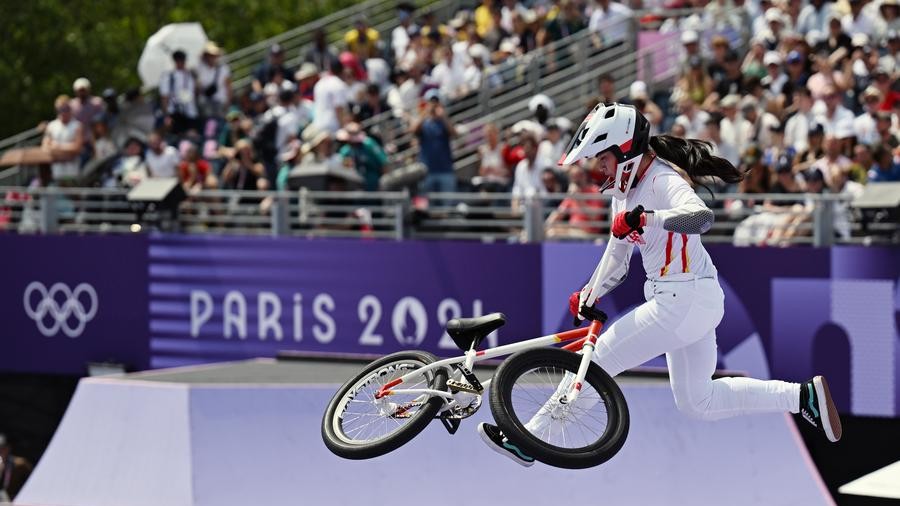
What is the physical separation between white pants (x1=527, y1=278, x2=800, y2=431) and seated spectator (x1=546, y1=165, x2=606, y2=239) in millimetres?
7074

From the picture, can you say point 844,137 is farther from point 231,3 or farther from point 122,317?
point 231,3

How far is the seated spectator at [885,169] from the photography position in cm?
1561

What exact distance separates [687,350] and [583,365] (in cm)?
68

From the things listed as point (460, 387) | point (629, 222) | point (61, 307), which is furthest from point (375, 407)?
point (61, 307)

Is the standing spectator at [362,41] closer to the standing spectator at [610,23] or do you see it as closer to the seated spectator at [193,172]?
the seated spectator at [193,172]

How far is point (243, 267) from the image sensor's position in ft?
62.2

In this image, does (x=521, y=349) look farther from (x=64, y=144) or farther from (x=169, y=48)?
(x=169, y=48)

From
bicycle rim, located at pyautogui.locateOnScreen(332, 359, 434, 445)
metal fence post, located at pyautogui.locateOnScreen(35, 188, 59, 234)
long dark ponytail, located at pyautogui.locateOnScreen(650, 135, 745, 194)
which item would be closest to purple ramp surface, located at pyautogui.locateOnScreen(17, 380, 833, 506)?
bicycle rim, located at pyautogui.locateOnScreen(332, 359, 434, 445)

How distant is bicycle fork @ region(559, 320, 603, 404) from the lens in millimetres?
9172

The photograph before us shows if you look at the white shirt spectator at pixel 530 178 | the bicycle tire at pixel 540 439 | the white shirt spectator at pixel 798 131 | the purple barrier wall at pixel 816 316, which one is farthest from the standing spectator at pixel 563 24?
the bicycle tire at pixel 540 439

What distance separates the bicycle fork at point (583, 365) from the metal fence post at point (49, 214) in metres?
12.5

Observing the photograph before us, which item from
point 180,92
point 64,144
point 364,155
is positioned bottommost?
point 364,155

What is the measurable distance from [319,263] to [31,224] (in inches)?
176

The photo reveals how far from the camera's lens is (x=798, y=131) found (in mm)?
16688
